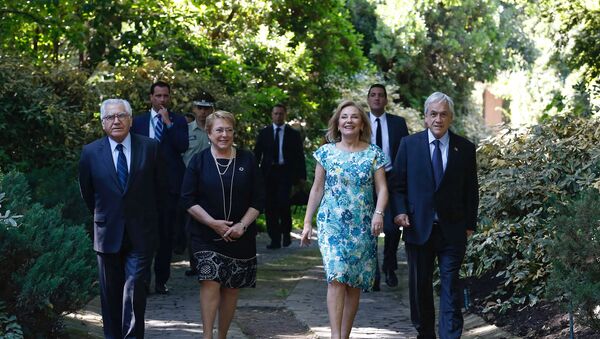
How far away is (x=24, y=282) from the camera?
7309 millimetres

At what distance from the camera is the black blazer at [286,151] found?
15.9 metres

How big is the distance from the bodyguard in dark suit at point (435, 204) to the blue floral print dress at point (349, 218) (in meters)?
0.23

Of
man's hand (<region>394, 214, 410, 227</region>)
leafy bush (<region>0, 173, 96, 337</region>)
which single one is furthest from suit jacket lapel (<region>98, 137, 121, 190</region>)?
man's hand (<region>394, 214, 410, 227</region>)

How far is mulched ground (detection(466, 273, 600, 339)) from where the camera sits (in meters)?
8.16

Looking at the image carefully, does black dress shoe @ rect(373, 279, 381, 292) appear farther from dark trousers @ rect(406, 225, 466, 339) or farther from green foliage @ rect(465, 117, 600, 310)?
dark trousers @ rect(406, 225, 466, 339)

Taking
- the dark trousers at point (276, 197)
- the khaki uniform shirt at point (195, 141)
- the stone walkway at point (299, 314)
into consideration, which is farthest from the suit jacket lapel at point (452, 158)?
the dark trousers at point (276, 197)

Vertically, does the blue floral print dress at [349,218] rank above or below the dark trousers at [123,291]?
above

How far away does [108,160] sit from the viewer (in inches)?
309

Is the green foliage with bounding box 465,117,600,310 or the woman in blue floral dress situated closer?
the woman in blue floral dress

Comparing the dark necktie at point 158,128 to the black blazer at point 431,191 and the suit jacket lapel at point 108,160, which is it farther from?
the black blazer at point 431,191

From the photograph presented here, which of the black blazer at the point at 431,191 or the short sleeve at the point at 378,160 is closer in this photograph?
the black blazer at the point at 431,191

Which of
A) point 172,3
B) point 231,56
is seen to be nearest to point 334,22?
point 231,56

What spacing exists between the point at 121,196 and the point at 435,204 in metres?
2.27

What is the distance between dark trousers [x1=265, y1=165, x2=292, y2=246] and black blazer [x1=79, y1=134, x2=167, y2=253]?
26.1 ft
